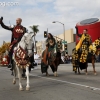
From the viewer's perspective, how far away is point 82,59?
14.3m

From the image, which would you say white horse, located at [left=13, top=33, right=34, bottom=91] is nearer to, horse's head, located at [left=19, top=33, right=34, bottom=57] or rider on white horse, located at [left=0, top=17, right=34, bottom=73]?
horse's head, located at [left=19, top=33, right=34, bottom=57]

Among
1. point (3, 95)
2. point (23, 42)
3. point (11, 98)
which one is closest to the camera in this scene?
point (11, 98)

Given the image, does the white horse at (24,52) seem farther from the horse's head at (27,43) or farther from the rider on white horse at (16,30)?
the rider on white horse at (16,30)

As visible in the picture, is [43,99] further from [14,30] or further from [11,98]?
[14,30]

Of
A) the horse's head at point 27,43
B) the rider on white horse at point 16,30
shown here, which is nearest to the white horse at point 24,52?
the horse's head at point 27,43

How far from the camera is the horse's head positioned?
29.5ft

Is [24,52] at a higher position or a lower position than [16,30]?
lower

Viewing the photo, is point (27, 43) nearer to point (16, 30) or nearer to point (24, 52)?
point (24, 52)

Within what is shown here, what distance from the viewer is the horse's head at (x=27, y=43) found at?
29.5 ft

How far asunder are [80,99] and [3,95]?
2654 millimetres

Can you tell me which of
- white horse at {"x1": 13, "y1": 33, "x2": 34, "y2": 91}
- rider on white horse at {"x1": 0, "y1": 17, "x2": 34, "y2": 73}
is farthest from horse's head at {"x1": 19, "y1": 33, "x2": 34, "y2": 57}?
rider on white horse at {"x1": 0, "y1": 17, "x2": 34, "y2": 73}

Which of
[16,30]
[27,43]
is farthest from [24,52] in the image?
[16,30]

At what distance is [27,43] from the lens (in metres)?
9.04

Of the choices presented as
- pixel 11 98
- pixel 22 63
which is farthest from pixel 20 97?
pixel 22 63
